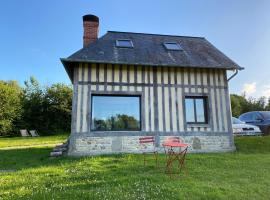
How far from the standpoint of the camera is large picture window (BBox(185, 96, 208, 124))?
9.62 m

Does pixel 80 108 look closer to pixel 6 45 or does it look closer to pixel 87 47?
pixel 87 47

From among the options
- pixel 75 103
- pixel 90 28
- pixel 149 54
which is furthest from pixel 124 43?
pixel 75 103

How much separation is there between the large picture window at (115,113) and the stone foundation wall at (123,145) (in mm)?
399

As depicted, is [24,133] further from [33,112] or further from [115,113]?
[115,113]

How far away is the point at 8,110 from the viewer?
69.4ft

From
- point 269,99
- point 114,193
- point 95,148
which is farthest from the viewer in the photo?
point 269,99

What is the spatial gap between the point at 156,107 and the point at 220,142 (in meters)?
2.71

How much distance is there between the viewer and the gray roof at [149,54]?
357 inches

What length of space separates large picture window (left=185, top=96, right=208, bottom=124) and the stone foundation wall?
2.21ft

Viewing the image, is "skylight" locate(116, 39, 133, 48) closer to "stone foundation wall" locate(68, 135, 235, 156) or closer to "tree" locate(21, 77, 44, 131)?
"stone foundation wall" locate(68, 135, 235, 156)

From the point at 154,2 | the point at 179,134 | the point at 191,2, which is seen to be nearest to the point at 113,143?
the point at 179,134

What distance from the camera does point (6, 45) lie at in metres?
19.9

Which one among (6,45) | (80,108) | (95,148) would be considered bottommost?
(95,148)

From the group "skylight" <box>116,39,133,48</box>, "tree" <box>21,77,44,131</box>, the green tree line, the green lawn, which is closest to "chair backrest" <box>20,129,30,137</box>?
the green tree line
